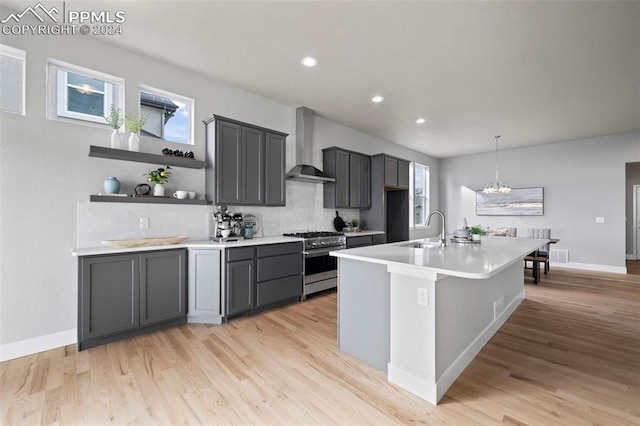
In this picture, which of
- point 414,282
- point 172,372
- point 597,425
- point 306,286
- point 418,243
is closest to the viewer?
point 597,425

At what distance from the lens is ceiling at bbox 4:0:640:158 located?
2344mm

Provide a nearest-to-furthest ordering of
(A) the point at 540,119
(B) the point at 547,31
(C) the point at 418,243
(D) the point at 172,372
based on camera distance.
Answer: (D) the point at 172,372
(B) the point at 547,31
(C) the point at 418,243
(A) the point at 540,119

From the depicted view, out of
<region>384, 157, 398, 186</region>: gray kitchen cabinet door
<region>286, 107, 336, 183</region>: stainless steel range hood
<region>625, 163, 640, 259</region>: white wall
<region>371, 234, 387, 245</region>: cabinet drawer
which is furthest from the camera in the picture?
<region>625, 163, 640, 259</region>: white wall

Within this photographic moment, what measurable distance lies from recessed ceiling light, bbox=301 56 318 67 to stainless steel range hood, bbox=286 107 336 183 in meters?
1.27

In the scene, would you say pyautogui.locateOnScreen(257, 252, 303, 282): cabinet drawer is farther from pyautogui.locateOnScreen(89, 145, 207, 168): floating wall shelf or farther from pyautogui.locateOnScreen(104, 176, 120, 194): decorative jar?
pyautogui.locateOnScreen(104, 176, 120, 194): decorative jar

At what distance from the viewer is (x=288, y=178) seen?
4.30 meters

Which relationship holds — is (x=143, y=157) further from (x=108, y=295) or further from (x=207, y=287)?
(x=207, y=287)

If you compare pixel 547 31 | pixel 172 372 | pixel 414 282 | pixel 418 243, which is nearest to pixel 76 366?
pixel 172 372

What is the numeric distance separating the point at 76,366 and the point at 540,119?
7114mm

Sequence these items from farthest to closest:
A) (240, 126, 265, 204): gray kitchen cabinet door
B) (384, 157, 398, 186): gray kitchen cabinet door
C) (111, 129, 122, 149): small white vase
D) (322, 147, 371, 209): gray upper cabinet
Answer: (384, 157, 398, 186): gray kitchen cabinet door < (322, 147, 371, 209): gray upper cabinet < (240, 126, 265, 204): gray kitchen cabinet door < (111, 129, 122, 149): small white vase

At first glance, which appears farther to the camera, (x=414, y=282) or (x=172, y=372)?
(x=172, y=372)

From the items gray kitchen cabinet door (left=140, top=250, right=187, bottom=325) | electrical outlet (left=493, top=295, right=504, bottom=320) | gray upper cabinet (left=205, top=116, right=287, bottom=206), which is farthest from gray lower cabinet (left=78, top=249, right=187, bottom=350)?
electrical outlet (left=493, top=295, right=504, bottom=320)

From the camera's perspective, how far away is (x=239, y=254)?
3148mm

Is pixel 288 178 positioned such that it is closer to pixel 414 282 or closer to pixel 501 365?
pixel 414 282
